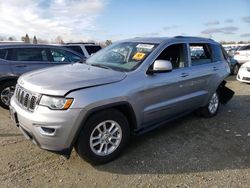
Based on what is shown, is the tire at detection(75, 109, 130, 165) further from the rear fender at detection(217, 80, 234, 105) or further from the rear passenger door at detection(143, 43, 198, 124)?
the rear fender at detection(217, 80, 234, 105)

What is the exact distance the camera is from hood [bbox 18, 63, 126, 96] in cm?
346

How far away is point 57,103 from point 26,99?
59cm

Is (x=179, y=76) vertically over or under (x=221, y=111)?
over

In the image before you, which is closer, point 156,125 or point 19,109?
point 19,109

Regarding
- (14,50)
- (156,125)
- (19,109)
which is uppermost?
(14,50)

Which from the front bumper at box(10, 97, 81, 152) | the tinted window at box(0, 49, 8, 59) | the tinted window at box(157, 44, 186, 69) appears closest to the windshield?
the tinted window at box(157, 44, 186, 69)

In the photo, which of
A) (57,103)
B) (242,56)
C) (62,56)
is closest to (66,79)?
(57,103)

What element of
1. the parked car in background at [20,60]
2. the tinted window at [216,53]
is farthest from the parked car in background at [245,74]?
the parked car in background at [20,60]

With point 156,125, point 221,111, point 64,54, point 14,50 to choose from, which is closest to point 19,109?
point 156,125

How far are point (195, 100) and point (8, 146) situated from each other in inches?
135

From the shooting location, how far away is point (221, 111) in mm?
6816

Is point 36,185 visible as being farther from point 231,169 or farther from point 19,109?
point 231,169

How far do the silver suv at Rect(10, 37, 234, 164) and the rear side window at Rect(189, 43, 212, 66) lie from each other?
0.04 m

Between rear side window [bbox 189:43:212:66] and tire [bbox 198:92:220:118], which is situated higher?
rear side window [bbox 189:43:212:66]
